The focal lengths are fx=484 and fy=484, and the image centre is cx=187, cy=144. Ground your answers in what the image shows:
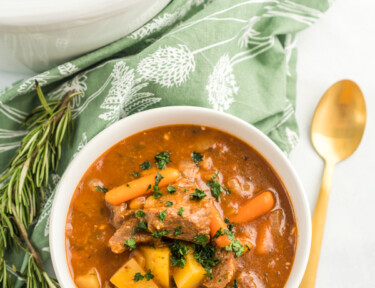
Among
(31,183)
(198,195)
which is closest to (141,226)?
(198,195)

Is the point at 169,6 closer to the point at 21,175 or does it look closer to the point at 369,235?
the point at 21,175

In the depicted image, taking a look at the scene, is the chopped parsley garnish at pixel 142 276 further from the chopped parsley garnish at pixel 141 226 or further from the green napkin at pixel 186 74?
the green napkin at pixel 186 74

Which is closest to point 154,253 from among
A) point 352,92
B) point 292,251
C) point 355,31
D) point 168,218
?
point 168,218

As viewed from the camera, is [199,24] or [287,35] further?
[287,35]

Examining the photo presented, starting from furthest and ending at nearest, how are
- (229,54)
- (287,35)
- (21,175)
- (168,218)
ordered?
(287,35) → (229,54) → (21,175) → (168,218)

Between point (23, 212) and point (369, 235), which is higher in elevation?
point (23, 212)

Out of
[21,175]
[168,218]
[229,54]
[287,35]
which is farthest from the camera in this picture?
[287,35]

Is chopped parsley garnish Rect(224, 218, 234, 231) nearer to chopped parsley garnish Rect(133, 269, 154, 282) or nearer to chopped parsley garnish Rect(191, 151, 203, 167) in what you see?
chopped parsley garnish Rect(191, 151, 203, 167)

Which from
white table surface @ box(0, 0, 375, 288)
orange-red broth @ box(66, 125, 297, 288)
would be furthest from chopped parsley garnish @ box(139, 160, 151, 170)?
white table surface @ box(0, 0, 375, 288)
